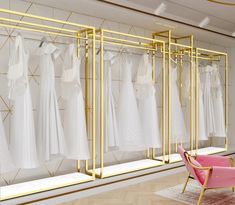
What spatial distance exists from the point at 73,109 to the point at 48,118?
385 mm

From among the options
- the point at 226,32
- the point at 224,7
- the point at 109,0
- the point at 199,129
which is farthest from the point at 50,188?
the point at 226,32

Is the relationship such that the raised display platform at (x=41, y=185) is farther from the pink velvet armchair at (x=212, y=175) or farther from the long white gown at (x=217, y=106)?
the long white gown at (x=217, y=106)

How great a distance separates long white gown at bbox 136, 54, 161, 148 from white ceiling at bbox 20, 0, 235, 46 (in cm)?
62

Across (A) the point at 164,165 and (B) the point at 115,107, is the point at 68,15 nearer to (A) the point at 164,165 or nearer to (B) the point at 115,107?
(B) the point at 115,107

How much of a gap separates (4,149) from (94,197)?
1300mm

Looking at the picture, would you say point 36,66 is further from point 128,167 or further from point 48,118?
point 128,167

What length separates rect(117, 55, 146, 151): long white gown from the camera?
428 cm

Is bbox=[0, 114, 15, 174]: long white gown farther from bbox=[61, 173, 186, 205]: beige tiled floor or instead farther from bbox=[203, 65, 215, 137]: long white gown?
bbox=[203, 65, 215, 137]: long white gown

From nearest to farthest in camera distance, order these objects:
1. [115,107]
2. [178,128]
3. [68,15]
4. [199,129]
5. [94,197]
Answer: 1. [94,197]
2. [68,15]
3. [115,107]
4. [178,128]
5. [199,129]

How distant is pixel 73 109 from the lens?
12.3 feet

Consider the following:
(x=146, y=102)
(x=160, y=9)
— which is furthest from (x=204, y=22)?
(x=146, y=102)

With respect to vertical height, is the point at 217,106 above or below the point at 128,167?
above

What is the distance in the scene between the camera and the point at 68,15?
4.22m

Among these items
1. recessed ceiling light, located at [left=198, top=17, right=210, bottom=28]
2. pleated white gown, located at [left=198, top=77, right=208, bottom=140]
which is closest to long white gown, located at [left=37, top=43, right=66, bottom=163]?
recessed ceiling light, located at [left=198, top=17, right=210, bottom=28]
